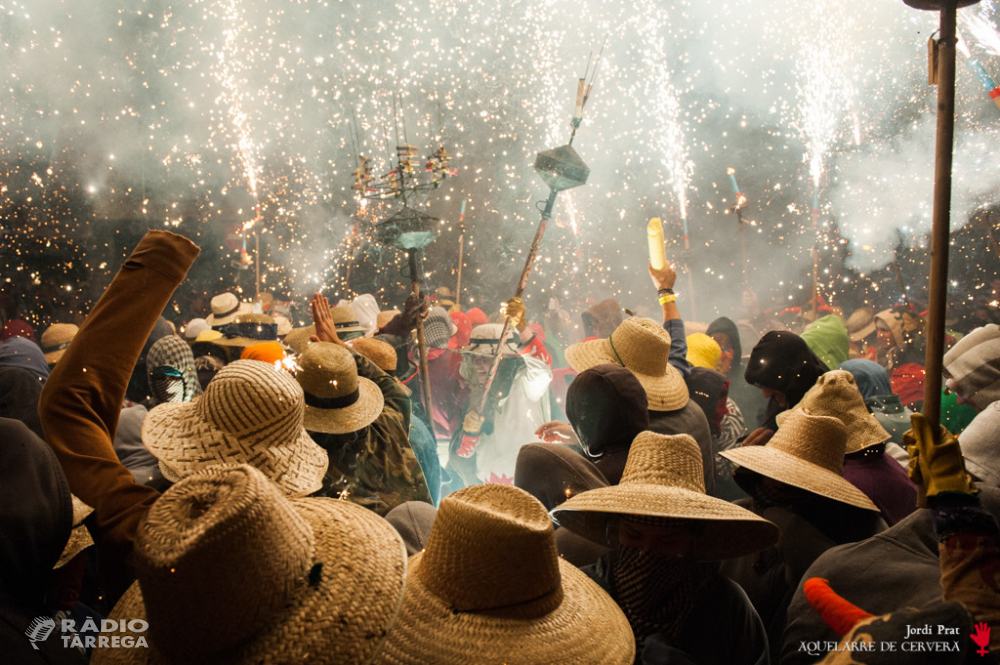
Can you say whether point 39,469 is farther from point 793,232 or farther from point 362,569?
point 793,232

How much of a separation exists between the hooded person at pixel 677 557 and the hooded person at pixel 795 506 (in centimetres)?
23

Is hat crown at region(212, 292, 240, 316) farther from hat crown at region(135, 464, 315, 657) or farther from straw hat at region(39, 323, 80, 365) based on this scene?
hat crown at region(135, 464, 315, 657)

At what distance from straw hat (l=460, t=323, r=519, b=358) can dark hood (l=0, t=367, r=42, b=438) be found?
3.05 metres

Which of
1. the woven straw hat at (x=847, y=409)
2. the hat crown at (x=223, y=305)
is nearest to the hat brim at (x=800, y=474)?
the woven straw hat at (x=847, y=409)

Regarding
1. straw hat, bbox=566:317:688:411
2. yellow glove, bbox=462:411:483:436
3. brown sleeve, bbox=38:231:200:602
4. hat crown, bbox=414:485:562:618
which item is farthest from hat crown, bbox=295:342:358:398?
yellow glove, bbox=462:411:483:436

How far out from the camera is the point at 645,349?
8.68ft

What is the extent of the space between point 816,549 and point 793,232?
11.2m

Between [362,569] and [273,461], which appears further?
[273,461]

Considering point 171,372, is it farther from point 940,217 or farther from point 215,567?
point 940,217

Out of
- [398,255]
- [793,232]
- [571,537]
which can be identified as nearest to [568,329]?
[398,255]

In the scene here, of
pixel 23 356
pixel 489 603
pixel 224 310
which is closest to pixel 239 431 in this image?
pixel 489 603

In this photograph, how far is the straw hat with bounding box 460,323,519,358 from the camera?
188 inches

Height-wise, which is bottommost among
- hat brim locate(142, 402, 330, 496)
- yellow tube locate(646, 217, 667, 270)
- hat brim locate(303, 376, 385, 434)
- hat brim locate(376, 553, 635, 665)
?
hat brim locate(303, 376, 385, 434)

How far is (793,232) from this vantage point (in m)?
11.2
